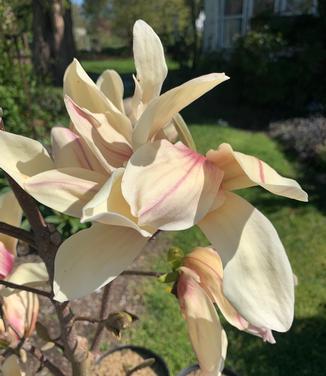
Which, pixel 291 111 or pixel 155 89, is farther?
pixel 291 111

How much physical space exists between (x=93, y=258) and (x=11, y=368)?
425 millimetres

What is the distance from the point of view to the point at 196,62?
42.4ft

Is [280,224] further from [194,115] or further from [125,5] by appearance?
[125,5]

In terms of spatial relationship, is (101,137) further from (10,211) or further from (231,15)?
(231,15)

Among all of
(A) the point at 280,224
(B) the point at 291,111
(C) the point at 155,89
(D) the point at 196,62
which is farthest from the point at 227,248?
(D) the point at 196,62

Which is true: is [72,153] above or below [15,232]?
above

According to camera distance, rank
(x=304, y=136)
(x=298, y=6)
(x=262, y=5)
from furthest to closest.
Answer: (x=262, y=5) → (x=298, y=6) → (x=304, y=136)

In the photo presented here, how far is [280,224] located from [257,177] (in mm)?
3910

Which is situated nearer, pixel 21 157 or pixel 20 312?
pixel 21 157

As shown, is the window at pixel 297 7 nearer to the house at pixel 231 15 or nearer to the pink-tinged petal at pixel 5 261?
the house at pixel 231 15

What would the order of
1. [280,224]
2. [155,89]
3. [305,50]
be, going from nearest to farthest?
[155,89] → [280,224] → [305,50]

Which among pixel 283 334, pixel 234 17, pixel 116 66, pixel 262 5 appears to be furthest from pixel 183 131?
pixel 116 66

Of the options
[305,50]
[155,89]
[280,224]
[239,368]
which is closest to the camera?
[155,89]

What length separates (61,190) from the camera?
55cm
